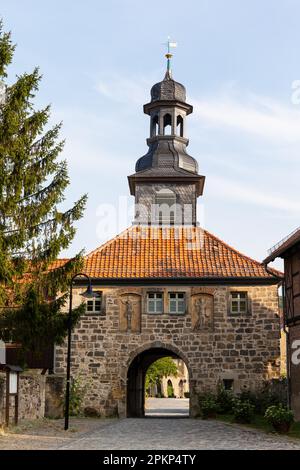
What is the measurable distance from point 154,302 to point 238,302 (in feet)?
10.9

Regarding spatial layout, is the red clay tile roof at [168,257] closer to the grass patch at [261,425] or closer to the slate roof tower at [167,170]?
the slate roof tower at [167,170]

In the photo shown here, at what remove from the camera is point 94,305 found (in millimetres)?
27438

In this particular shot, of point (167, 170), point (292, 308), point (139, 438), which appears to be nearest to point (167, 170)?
point (167, 170)

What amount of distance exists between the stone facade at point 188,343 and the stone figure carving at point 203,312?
39mm

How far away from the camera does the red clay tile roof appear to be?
27547 mm

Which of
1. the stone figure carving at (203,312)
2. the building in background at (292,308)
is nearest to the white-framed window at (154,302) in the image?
the stone figure carving at (203,312)

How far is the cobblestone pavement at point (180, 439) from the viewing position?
14.4m

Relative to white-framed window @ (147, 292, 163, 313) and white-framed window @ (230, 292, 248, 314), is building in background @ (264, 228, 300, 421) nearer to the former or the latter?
white-framed window @ (230, 292, 248, 314)

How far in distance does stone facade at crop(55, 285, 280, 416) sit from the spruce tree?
855 cm

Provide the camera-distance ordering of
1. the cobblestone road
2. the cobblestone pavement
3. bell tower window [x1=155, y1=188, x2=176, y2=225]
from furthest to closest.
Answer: bell tower window [x1=155, y1=188, x2=176, y2=225] < the cobblestone pavement < the cobblestone road

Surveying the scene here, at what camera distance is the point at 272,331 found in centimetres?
2678

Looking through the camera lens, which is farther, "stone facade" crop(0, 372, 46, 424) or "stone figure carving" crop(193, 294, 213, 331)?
"stone figure carving" crop(193, 294, 213, 331)

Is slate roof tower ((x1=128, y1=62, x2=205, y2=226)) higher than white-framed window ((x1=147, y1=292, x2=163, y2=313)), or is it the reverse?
slate roof tower ((x1=128, y1=62, x2=205, y2=226))

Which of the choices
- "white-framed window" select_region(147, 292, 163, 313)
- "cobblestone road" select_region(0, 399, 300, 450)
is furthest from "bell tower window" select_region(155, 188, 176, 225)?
"cobblestone road" select_region(0, 399, 300, 450)
